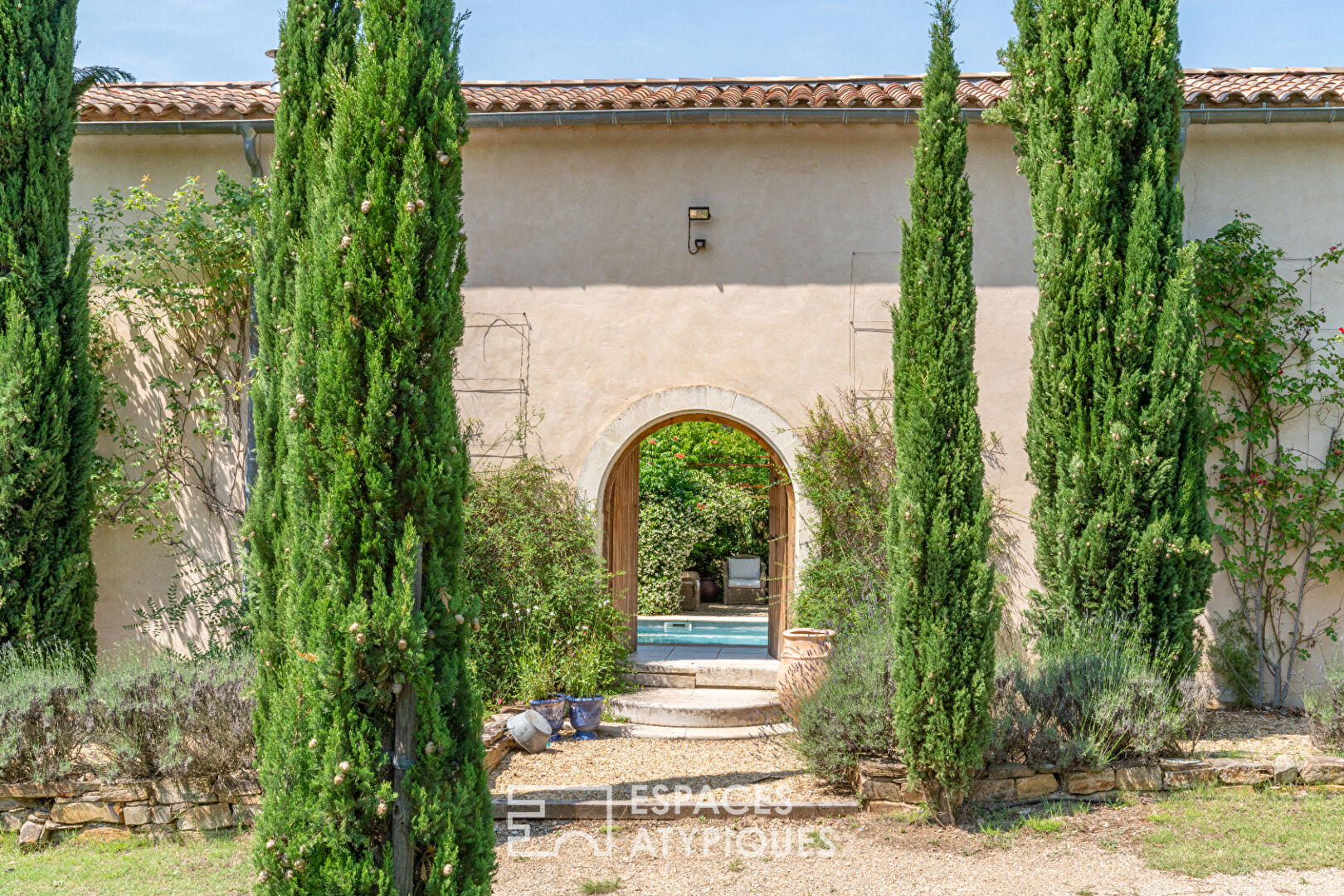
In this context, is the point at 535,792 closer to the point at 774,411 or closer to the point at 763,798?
the point at 763,798

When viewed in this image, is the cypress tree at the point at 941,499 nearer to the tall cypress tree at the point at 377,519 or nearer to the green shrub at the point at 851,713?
the green shrub at the point at 851,713

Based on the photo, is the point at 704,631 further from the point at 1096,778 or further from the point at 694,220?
the point at 1096,778

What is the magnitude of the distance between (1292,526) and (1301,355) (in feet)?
4.66

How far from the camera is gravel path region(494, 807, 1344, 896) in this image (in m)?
4.61

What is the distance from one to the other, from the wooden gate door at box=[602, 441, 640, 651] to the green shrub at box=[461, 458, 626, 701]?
Result: 1.15 feet

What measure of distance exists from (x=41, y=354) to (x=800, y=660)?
5776mm

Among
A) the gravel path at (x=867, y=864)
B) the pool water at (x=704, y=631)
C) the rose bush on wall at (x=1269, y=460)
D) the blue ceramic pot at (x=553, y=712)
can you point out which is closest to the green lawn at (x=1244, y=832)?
the gravel path at (x=867, y=864)

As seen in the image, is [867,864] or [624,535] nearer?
[867,864]

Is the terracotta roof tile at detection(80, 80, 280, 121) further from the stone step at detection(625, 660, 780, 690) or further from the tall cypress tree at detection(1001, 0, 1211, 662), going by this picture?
the tall cypress tree at detection(1001, 0, 1211, 662)

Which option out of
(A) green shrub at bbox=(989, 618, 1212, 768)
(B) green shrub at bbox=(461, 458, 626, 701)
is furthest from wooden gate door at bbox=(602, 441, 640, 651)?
(A) green shrub at bbox=(989, 618, 1212, 768)

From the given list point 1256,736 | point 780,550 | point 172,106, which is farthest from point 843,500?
point 172,106

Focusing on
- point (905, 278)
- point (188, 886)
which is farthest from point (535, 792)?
point (905, 278)

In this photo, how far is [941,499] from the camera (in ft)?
18.0

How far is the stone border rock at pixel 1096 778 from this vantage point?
5.68m
